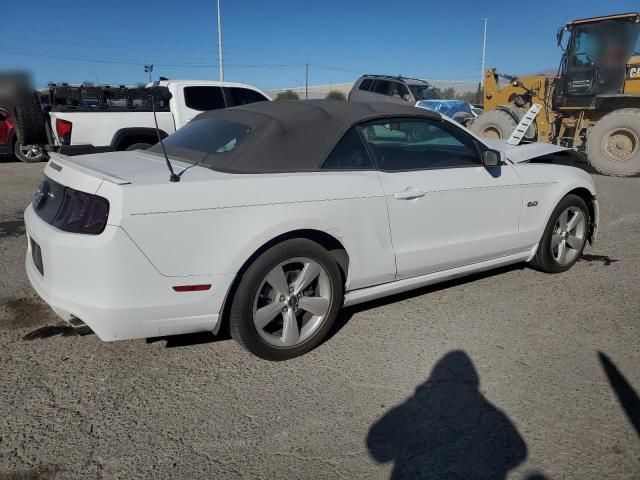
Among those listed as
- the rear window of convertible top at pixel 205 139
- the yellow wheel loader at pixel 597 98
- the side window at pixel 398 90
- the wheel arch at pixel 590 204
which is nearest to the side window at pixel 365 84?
the side window at pixel 398 90

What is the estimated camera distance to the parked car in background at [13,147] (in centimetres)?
1208

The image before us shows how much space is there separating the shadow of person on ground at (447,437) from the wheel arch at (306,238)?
0.93 meters

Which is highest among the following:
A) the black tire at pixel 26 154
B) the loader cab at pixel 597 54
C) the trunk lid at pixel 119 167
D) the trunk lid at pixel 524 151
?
the loader cab at pixel 597 54

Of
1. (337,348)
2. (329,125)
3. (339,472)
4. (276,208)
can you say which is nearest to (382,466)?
(339,472)

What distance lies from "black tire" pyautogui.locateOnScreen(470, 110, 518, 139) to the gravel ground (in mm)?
9134

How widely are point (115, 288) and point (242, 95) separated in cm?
797

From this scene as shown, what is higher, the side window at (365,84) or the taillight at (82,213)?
the side window at (365,84)

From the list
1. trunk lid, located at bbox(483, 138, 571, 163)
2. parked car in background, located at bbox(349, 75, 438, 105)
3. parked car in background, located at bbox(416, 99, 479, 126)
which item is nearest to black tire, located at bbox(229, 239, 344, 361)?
trunk lid, located at bbox(483, 138, 571, 163)

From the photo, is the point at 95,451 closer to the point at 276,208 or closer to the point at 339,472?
the point at 339,472

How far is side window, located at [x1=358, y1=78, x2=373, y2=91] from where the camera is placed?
18609 mm

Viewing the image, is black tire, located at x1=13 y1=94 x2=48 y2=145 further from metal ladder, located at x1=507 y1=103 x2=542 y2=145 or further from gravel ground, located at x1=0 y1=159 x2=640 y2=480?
metal ladder, located at x1=507 y1=103 x2=542 y2=145

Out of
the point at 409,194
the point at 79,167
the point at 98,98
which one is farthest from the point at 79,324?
the point at 98,98

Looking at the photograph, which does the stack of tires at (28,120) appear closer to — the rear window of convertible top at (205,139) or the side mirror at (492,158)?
the rear window of convertible top at (205,139)

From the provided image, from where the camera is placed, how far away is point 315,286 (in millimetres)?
3459
